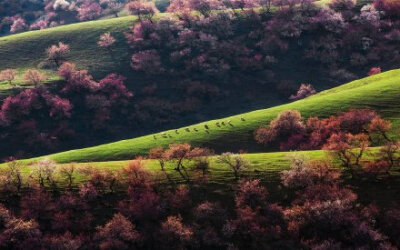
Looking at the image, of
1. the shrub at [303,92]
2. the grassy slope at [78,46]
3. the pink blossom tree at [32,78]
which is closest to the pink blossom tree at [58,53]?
the grassy slope at [78,46]

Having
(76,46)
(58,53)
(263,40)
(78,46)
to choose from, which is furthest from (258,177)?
(76,46)

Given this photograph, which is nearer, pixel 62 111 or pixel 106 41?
pixel 62 111

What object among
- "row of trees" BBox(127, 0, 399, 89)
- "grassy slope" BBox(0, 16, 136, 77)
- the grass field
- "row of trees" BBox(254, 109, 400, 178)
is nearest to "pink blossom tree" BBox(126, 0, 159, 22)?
"row of trees" BBox(127, 0, 399, 89)

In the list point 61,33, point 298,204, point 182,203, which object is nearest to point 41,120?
point 61,33

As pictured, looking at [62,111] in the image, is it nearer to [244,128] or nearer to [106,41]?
[106,41]

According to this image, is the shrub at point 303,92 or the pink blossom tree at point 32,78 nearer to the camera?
the pink blossom tree at point 32,78

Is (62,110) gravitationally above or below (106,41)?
below

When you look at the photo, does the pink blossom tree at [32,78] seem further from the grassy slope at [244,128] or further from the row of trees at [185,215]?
the row of trees at [185,215]
